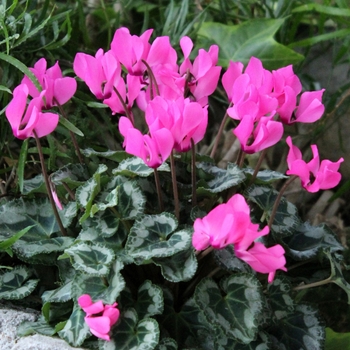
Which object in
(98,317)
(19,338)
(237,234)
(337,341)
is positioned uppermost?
(237,234)

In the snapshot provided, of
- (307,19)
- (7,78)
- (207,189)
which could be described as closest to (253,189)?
(207,189)

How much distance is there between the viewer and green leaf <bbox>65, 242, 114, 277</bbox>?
728mm

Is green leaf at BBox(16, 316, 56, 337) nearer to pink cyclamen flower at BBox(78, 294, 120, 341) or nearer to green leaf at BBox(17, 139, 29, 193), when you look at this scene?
pink cyclamen flower at BBox(78, 294, 120, 341)

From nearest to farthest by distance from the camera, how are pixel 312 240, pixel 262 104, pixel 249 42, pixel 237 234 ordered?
pixel 237 234 → pixel 262 104 → pixel 312 240 → pixel 249 42

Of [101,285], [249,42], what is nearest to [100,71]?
[101,285]

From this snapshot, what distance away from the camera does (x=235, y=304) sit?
767mm

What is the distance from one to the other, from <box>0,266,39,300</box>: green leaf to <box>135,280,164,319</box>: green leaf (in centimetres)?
17

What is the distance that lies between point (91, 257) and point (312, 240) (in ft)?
1.27

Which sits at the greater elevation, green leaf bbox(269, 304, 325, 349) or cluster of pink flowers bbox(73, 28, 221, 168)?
cluster of pink flowers bbox(73, 28, 221, 168)

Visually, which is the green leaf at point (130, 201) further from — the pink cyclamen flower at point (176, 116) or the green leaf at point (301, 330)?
the green leaf at point (301, 330)

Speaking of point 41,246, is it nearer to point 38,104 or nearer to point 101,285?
point 101,285

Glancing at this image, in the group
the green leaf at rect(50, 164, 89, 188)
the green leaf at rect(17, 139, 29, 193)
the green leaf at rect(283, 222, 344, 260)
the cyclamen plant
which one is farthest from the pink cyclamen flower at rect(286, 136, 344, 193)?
the green leaf at rect(17, 139, 29, 193)

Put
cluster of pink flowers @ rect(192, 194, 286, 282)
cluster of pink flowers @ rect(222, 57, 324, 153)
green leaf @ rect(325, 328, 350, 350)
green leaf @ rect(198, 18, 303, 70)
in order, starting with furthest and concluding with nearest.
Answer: green leaf @ rect(198, 18, 303, 70) → green leaf @ rect(325, 328, 350, 350) → cluster of pink flowers @ rect(222, 57, 324, 153) → cluster of pink flowers @ rect(192, 194, 286, 282)

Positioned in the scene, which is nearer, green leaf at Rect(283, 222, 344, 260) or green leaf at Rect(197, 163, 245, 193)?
green leaf at Rect(197, 163, 245, 193)
